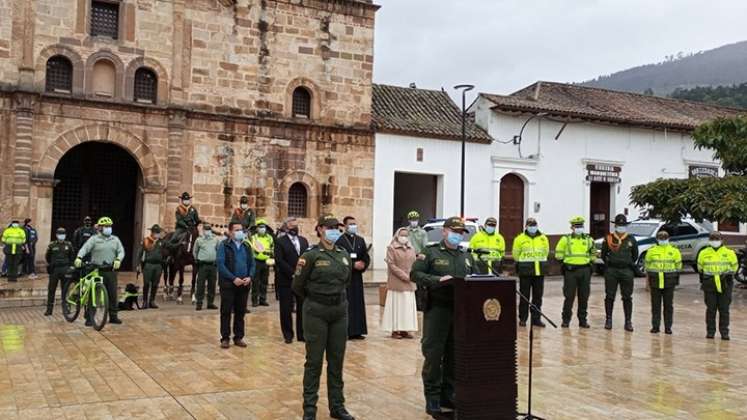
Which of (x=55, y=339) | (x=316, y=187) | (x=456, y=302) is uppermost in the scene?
(x=316, y=187)

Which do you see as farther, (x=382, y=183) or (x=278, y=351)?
(x=382, y=183)

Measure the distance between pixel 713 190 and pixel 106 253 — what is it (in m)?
14.5

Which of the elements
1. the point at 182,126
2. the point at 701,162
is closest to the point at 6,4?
the point at 182,126

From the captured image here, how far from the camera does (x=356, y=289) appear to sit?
11.0 metres

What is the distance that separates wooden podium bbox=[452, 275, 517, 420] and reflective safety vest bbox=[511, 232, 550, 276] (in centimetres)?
677

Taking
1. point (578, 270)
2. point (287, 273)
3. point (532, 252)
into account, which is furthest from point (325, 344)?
point (578, 270)

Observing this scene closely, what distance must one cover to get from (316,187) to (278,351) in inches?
528

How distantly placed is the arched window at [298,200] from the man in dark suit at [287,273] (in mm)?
11644

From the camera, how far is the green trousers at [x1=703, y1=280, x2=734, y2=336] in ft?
38.4

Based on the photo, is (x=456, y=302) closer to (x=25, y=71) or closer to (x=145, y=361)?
(x=145, y=361)

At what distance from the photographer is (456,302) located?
20.2ft

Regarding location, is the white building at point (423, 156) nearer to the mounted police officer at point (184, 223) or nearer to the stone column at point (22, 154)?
the mounted police officer at point (184, 223)

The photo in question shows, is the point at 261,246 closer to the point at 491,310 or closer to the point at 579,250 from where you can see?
the point at 579,250

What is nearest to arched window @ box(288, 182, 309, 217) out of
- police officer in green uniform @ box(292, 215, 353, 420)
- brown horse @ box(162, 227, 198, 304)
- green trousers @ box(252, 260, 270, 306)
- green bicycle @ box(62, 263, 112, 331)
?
brown horse @ box(162, 227, 198, 304)
